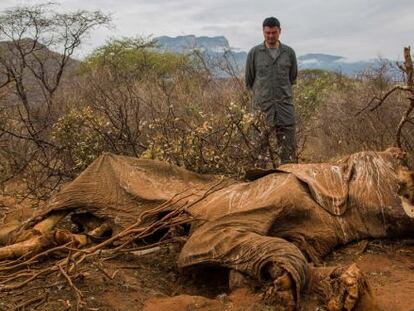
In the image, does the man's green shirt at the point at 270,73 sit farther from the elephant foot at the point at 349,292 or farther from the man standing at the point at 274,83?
the elephant foot at the point at 349,292

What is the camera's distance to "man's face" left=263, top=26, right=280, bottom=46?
724 centimetres

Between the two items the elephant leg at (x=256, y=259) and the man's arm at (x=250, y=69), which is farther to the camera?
the man's arm at (x=250, y=69)

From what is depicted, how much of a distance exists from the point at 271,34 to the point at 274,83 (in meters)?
0.55

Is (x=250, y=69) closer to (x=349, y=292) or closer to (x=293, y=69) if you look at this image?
(x=293, y=69)

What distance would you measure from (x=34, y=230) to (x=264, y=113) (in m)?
3.22

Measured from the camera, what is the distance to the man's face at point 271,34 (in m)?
7.24

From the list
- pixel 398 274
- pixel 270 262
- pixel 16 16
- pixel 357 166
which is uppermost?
pixel 16 16

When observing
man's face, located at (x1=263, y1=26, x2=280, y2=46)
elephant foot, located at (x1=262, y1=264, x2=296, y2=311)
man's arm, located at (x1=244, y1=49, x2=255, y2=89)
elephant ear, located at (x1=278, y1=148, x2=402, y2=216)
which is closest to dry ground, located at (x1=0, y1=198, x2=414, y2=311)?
elephant foot, located at (x1=262, y1=264, x2=296, y2=311)

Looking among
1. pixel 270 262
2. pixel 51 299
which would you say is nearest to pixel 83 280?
pixel 51 299

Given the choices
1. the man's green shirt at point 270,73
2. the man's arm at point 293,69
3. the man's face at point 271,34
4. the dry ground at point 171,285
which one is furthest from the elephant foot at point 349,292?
the man's arm at point 293,69

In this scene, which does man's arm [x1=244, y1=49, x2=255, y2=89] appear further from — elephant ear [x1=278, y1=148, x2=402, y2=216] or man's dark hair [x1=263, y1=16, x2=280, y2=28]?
elephant ear [x1=278, y1=148, x2=402, y2=216]

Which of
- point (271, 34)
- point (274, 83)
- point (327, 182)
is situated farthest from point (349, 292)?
point (271, 34)

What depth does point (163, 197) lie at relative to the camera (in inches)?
199

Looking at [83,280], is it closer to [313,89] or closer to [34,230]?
[34,230]
